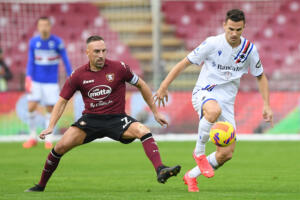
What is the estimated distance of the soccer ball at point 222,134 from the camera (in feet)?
23.9

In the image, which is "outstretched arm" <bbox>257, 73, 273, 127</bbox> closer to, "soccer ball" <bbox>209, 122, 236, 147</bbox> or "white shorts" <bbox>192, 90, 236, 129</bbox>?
"white shorts" <bbox>192, 90, 236, 129</bbox>

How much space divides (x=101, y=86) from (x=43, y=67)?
23.7 feet

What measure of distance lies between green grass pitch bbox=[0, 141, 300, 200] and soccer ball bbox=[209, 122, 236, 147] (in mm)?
536

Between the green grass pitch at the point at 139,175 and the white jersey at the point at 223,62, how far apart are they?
1.15m

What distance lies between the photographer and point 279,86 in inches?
716

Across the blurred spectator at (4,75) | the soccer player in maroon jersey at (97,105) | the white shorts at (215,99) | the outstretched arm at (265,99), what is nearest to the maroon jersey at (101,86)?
the soccer player in maroon jersey at (97,105)

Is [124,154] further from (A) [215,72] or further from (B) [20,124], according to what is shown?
(A) [215,72]

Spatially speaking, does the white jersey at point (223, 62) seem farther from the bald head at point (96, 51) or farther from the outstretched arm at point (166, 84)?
the bald head at point (96, 51)

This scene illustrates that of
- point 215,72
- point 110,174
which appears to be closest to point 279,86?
point 110,174

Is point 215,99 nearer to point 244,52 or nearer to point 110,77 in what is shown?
point 244,52

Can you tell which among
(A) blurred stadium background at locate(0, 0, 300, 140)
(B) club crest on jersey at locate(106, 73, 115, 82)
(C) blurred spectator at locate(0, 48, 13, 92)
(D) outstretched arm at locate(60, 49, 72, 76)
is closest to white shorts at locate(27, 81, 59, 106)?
(D) outstretched arm at locate(60, 49, 72, 76)

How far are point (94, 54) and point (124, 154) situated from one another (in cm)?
622

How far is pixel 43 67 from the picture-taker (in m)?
14.6

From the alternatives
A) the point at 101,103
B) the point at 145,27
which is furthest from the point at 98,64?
the point at 145,27
